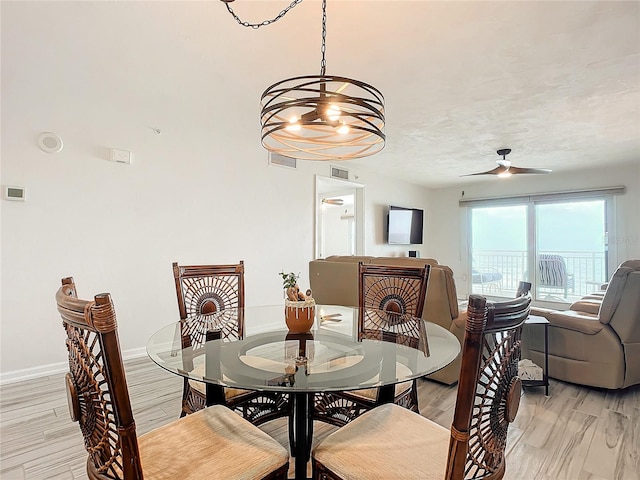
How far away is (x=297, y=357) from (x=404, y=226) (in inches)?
221

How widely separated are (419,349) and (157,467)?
1.15 meters

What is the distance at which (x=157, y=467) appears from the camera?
1.07 meters

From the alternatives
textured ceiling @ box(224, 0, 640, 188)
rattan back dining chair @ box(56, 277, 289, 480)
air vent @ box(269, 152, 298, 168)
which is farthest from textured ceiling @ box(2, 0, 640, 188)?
rattan back dining chair @ box(56, 277, 289, 480)

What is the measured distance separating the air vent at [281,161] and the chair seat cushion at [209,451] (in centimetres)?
371

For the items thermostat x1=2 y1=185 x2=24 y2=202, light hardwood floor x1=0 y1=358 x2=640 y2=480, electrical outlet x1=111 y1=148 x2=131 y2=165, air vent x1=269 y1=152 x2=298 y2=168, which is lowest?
light hardwood floor x1=0 y1=358 x2=640 y2=480

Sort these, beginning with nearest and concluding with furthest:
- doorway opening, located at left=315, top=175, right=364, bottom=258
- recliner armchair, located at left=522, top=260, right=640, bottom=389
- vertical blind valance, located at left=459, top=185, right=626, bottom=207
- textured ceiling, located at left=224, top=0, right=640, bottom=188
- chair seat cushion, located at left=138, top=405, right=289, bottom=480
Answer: chair seat cushion, located at left=138, top=405, right=289, bottom=480
textured ceiling, located at left=224, top=0, right=640, bottom=188
recliner armchair, located at left=522, top=260, right=640, bottom=389
doorway opening, located at left=315, top=175, right=364, bottom=258
vertical blind valance, located at left=459, top=185, right=626, bottom=207

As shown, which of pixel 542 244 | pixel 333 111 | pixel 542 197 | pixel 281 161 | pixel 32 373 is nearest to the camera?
pixel 333 111

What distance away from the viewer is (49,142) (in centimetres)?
300

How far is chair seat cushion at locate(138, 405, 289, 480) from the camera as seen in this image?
3.46 feet

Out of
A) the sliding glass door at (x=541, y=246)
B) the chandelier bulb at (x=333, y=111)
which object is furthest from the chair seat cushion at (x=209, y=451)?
the sliding glass door at (x=541, y=246)

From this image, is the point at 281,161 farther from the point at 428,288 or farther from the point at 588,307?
the point at 588,307

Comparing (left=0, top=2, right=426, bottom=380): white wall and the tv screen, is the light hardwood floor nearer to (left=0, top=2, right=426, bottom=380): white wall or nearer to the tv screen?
(left=0, top=2, right=426, bottom=380): white wall

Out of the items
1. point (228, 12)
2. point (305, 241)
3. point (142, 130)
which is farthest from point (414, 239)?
point (228, 12)

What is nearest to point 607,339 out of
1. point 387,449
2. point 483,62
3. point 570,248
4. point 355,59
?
point 483,62
